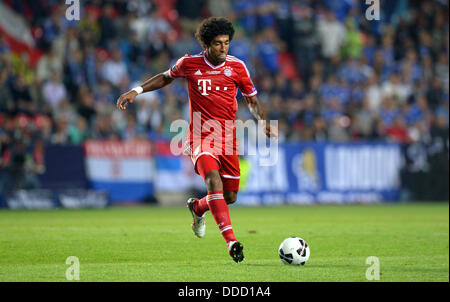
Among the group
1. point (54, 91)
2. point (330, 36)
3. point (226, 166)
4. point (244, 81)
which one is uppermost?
point (330, 36)

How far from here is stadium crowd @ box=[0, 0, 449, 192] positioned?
1902cm

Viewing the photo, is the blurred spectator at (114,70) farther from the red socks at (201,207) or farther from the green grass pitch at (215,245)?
the red socks at (201,207)

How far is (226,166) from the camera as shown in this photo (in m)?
9.17

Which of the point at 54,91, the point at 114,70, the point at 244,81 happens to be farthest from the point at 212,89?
the point at 114,70

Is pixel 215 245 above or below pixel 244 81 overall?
below

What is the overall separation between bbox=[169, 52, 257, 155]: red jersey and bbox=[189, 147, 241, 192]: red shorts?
0.17 metres

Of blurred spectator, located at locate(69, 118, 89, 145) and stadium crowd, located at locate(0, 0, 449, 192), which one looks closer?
blurred spectator, located at locate(69, 118, 89, 145)

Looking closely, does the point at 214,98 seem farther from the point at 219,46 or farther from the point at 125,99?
the point at 125,99

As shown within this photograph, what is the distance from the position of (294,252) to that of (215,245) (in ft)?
7.29

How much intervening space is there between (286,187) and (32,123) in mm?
6161

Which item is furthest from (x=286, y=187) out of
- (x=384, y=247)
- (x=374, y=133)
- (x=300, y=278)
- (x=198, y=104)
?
(x=300, y=278)

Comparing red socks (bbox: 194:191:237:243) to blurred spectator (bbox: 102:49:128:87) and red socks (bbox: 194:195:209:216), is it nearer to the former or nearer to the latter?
red socks (bbox: 194:195:209:216)

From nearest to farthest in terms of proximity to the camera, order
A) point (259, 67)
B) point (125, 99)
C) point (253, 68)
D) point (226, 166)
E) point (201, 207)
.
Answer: point (125, 99)
point (226, 166)
point (201, 207)
point (253, 68)
point (259, 67)

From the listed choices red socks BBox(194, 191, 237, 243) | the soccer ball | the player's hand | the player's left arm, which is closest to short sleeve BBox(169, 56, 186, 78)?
the player's hand
